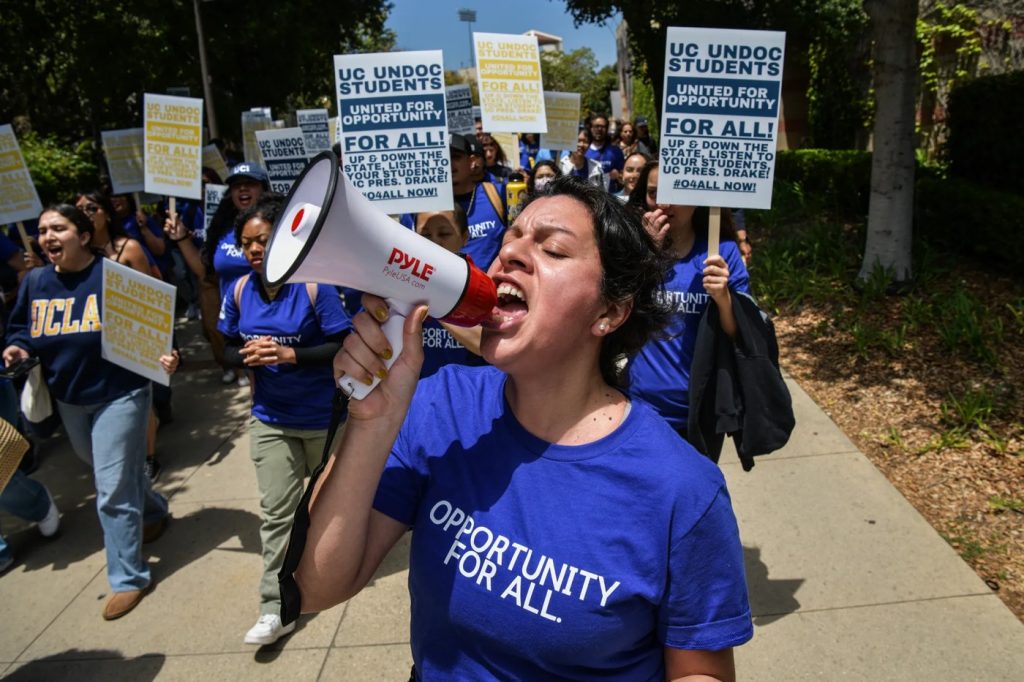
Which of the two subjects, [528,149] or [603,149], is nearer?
[603,149]

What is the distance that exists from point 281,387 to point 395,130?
1617mm

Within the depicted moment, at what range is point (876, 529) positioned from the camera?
4105 millimetres

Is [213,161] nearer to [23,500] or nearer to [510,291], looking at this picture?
[23,500]

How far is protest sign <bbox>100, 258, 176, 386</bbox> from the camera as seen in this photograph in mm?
3934

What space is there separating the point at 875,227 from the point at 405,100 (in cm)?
Answer: 504

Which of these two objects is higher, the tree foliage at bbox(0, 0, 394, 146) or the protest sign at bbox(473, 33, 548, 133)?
the tree foliage at bbox(0, 0, 394, 146)

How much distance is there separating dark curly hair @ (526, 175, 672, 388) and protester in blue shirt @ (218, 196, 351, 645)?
1985 mm

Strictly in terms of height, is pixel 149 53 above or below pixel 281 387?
above

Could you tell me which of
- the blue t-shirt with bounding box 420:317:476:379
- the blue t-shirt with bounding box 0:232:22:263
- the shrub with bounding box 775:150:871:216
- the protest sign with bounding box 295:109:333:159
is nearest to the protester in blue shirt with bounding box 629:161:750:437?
the blue t-shirt with bounding box 420:317:476:379

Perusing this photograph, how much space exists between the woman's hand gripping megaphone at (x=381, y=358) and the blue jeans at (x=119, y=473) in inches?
118

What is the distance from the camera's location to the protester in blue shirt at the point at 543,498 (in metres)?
1.44

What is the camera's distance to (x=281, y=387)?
3.57 meters

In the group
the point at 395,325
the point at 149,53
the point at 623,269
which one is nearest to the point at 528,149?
the point at 149,53

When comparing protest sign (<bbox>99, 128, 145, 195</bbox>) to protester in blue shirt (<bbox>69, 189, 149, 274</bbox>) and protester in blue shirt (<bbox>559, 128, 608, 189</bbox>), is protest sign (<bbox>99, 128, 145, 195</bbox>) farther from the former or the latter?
protester in blue shirt (<bbox>559, 128, 608, 189</bbox>)
